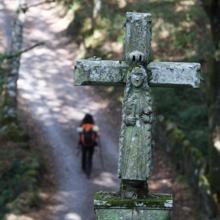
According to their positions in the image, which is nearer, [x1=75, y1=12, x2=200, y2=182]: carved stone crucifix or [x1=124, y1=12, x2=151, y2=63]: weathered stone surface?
[x1=75, y1=12, x2=200, y2=182]: carved stone crucifix

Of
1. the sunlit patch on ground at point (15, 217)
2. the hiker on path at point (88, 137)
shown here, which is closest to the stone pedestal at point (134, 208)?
the sunlit patch on ground at point (15, 217)

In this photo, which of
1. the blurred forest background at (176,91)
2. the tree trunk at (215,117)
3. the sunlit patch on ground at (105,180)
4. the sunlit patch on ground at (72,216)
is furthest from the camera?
the sunlit patch on ground at (105,180)

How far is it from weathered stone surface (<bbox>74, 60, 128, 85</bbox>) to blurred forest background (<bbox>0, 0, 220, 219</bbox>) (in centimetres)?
598

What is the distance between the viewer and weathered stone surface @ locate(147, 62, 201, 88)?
14.8ft

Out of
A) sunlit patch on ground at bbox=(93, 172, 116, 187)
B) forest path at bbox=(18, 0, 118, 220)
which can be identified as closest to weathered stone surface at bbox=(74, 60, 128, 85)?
forest path at bbox=(18, 0, 118, 220)

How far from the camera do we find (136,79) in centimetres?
433

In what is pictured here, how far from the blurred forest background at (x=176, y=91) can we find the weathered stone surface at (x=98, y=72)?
5.98 m

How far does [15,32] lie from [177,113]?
19.2 feet

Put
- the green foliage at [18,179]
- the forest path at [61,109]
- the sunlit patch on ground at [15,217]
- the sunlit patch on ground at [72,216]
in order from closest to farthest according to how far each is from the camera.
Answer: the sunlit patch on ground at [15,217], the green foliage at [18,179], the sunlit patch on ground at [72,216], the forest path at [61,109]

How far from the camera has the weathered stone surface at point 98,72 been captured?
452 centimetres

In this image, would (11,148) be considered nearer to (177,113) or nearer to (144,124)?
(177,113)

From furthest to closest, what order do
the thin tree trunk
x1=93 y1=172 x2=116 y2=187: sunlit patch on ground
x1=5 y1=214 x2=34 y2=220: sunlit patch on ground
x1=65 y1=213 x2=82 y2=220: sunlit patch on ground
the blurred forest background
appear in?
1. the thin tree trunk
2. x1=93 y1=172 x2=116 y2=187: sunlit patch on ground
3. x1=65 y1=213 x2=82 y2=220: sunlit patch on ground
4. x1=5 y1=214 x2=34 y2=220: sunlit patch on ground
5. the blurred forest background

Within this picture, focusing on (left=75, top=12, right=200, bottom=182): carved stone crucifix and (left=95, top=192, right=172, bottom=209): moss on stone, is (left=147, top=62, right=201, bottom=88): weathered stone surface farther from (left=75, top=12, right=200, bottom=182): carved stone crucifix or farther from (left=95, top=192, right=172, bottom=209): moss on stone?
(left=95, top=192, right=172, bottom=209): moss on stone

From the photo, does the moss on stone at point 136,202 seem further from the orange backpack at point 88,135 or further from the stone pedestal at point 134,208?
the orange backpack at point 88,135
